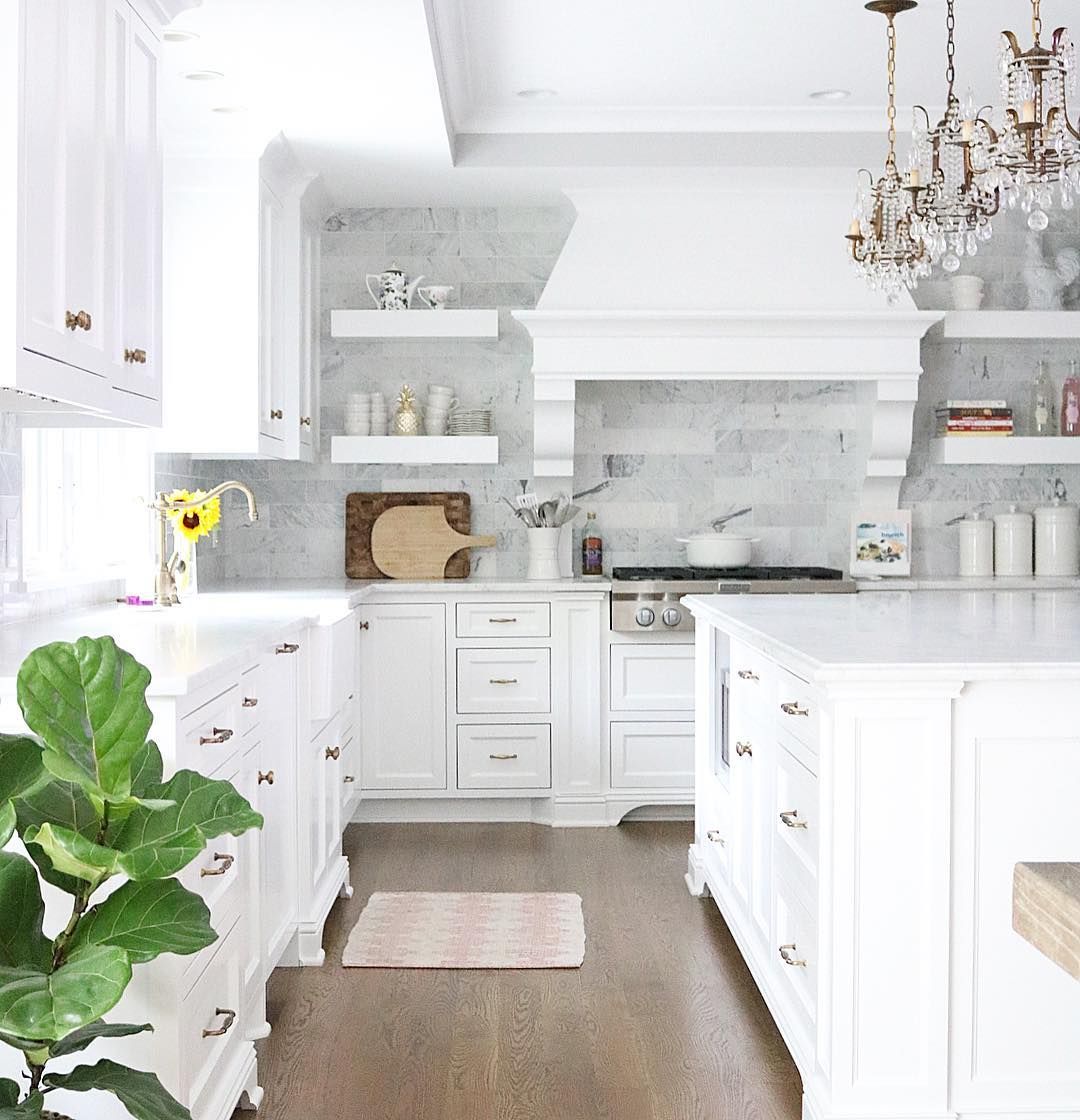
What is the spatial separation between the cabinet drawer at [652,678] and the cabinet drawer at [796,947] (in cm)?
223

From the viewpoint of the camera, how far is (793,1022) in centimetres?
284

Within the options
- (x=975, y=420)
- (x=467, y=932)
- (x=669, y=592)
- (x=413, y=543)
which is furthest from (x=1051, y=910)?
(x=975, y=420)

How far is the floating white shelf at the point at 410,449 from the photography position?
18.3ft

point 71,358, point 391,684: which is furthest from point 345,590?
point 71,358

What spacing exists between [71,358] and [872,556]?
395 cm

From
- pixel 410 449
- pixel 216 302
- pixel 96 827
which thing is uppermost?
pixel 216 302

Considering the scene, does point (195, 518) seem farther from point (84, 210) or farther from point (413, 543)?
point (413, 543)

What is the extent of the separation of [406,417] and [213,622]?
2.34m

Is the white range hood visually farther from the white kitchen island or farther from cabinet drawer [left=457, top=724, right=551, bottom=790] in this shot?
the white kitchen island

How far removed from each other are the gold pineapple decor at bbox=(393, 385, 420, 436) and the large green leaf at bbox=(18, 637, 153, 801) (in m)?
3.92

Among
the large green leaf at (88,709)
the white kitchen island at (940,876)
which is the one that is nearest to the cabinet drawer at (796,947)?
the white kitchen island at (940,876)

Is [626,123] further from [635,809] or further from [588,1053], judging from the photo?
[588,1053]

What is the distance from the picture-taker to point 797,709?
9.11ft

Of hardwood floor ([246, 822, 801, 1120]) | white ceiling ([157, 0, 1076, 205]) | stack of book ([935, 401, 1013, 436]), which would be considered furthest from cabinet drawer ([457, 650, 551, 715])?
stack of book ([935, 401, 1013, 436])
